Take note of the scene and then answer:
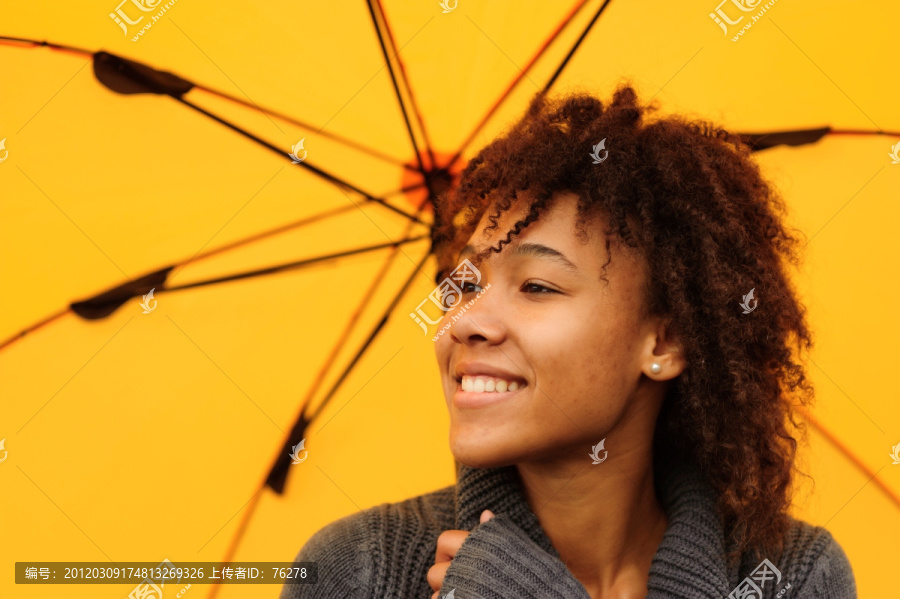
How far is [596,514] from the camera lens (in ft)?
8.70

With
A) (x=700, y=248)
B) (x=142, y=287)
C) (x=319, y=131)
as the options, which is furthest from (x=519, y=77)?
(x=142, y=287)

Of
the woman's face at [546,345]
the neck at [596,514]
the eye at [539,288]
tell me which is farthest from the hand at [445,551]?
the eye at [539,288]

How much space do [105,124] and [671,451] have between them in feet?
6.45

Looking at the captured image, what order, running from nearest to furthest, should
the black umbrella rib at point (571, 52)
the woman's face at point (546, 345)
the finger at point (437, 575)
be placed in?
the woman's face at point (546, 345), the finger at point (437, 575), the black umbrella rib at point (571, 52)

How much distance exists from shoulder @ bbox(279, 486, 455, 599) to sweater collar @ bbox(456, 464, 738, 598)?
0.47 feet

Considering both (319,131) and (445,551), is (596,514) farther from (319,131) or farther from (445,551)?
(319,131)

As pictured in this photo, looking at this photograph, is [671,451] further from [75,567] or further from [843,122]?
[75,567]

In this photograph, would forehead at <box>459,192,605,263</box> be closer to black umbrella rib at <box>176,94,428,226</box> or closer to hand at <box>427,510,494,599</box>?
black umbrella rib at <box>176,94,428,226</box>

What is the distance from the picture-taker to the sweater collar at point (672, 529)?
101 inches

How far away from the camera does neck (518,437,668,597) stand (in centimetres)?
263

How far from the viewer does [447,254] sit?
3.07 metres

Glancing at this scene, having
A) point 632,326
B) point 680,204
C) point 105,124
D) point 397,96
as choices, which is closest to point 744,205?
point 680,204

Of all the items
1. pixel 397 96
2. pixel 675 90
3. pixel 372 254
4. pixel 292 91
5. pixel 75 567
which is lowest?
pixel 75 567

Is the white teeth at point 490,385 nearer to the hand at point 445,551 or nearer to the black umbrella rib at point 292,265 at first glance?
the hand at point 445,551
